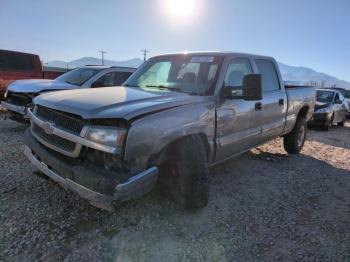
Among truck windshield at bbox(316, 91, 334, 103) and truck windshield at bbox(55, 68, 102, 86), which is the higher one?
truck windshield at bbox(55, 68, 102, 86)

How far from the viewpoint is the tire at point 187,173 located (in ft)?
10.4

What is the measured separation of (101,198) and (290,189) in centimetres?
303

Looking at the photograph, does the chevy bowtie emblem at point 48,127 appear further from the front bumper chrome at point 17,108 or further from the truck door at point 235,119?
the front bumper chrome at point 17,108

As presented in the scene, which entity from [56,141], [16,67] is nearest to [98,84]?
[56,141]

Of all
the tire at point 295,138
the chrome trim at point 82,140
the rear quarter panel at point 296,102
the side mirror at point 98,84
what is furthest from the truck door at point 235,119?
the side mirror at point 98,84

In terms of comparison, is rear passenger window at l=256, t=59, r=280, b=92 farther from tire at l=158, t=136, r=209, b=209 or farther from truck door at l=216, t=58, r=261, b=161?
tire at l=158, t=136, r=209, b=209

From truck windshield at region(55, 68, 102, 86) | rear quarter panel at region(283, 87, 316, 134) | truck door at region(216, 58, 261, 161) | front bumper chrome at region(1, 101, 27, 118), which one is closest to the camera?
truck door at region(216, 58, 261, 161)

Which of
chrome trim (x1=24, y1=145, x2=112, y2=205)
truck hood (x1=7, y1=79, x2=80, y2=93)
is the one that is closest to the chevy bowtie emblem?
chrome trim (x1=24, y1=145, x2=112, y2=205)

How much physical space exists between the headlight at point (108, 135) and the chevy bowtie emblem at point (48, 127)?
60 cm

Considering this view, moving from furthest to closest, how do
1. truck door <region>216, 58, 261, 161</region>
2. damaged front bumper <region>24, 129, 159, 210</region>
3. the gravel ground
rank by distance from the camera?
truck door <region>216, 58, 261, 161</region> → the gravel ground → damaged front bumper <region>24, 129, 159, 210</region>

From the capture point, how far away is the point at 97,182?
247 centimetres

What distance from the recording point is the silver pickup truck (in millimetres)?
2572

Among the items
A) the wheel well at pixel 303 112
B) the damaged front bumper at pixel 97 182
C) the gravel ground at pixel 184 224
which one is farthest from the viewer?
the wheel well at pixel 303 112

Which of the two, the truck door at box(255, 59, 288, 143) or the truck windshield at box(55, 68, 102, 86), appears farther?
the truck windshield at box(55, 68, 102, 86)
